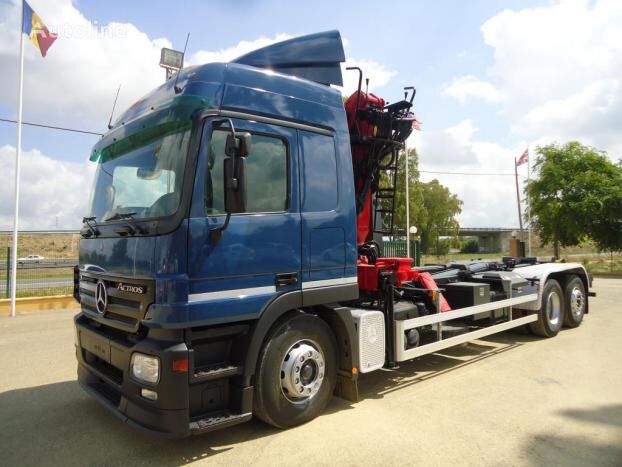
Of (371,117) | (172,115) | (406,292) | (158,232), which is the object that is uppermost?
(371,117)

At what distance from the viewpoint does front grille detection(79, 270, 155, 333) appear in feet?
10.9

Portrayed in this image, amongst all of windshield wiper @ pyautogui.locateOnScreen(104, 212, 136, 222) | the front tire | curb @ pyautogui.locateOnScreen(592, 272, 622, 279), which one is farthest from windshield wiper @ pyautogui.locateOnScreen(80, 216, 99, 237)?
curb @ pyautogui.locateOnScreen(592, 272, 622, 279)

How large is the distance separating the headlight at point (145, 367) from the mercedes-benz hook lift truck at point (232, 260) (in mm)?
12

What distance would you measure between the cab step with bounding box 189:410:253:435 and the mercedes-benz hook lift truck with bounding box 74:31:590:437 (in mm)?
15

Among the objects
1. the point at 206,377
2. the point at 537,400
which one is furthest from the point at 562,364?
the point at 206,377

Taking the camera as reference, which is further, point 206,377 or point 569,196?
point 569,196

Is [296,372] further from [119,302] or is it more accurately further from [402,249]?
[402,249]

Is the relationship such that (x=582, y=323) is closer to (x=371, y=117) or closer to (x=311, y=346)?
(x=371, y=117)

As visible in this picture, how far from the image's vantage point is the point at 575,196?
79.6 feet

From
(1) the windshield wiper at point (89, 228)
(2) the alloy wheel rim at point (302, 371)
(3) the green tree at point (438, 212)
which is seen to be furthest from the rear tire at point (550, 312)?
(3) the green tree at point (438, 212)

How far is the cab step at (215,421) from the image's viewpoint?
3176 mm

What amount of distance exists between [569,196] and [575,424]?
2390cm

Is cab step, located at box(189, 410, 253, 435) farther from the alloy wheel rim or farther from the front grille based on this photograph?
the front grille

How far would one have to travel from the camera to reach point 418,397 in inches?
184
